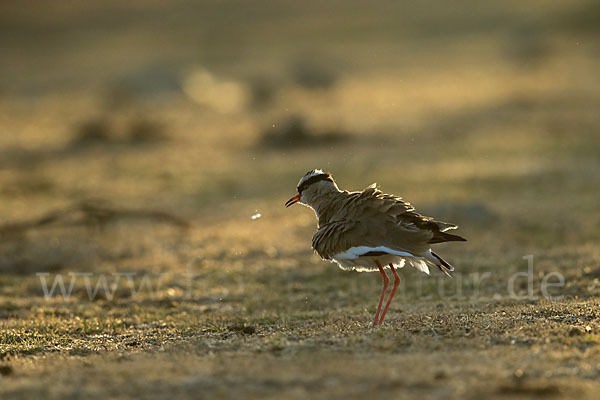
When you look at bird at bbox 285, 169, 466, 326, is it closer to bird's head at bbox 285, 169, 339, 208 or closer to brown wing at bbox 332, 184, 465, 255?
brown wing at bbox 332, 184, 465, 255

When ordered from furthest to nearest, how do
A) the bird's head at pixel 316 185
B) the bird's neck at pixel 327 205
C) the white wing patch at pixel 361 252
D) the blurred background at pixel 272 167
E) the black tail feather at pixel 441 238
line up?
the blurred background at pixel 272 167 < the bird's head at pixel 316 185 < the bird's neck at pixel 327 205 < the black tail feather at pixel 441 238 < the white wing patch at pixel 361 252

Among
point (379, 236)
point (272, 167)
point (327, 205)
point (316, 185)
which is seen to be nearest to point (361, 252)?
point (379, 236)

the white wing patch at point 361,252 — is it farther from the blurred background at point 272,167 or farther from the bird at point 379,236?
the blurred background at point 272,167

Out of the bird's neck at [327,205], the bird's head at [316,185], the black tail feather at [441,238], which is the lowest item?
the black tail feather at [441,238]

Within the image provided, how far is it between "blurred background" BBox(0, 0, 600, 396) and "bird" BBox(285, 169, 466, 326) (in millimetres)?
1033

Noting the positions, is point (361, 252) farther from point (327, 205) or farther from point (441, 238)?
point (327, 205)

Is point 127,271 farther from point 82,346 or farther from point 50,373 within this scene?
point 50,373

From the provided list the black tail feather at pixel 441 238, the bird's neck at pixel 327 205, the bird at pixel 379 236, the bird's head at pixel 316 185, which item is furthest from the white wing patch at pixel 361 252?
the bird's head at pixel 316 185

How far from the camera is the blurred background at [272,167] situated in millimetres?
10664

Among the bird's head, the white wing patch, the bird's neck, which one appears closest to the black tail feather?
the white wing patch

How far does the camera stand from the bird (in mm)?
7586

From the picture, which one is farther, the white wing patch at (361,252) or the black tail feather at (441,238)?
the black tail feather at (441,238)

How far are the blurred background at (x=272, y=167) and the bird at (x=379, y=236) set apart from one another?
103 cm

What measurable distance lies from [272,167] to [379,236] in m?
12.2
